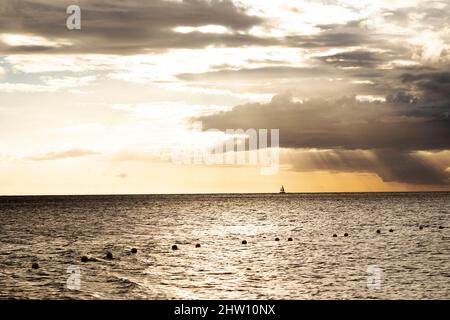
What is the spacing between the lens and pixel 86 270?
46.7 m

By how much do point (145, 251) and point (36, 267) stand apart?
15.9 meters

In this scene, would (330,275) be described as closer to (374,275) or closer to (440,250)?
(374,275)

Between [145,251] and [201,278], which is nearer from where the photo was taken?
[201,278]

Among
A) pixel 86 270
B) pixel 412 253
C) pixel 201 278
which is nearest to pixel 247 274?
pixel 201 278

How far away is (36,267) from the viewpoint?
158 ft
